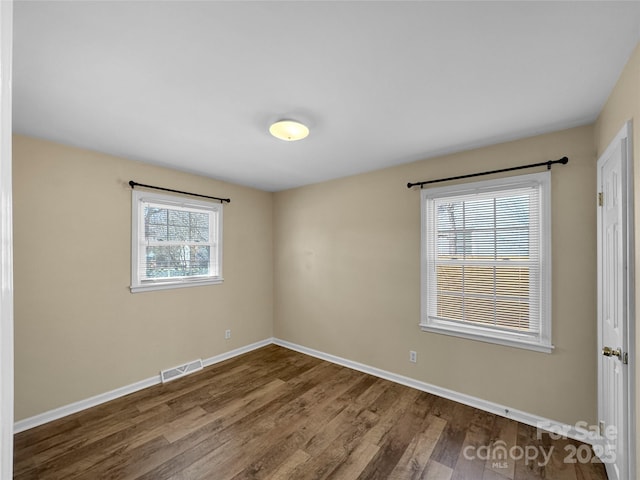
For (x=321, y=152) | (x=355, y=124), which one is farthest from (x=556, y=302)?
(x=321, y=152)

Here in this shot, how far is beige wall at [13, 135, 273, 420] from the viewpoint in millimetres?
2434

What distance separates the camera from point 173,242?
3.47 metres

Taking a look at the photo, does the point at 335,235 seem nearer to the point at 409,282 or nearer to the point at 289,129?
the point at 409,282

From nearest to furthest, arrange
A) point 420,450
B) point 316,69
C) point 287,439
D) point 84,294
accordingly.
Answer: point 316,69 → point 420,450 → point 287,439 → point 84,294

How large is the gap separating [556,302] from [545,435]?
3.53ft

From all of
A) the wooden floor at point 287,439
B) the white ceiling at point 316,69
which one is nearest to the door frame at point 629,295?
the white ceiling at point 316,69

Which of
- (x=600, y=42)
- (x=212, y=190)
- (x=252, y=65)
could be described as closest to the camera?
(x=600, y=42)

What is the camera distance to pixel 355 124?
229cm

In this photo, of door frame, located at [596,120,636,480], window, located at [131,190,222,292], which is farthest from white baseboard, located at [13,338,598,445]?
window, located at [131,190,222,292]

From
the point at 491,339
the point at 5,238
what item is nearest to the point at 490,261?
the point at 491,339

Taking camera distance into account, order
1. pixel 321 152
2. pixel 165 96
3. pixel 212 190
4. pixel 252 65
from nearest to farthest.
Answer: pixel 252 65, pixel 165 96, pixel 321 152, pixel 212 190

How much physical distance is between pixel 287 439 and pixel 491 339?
2012 mm

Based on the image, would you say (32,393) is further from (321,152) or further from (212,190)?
(321,152)

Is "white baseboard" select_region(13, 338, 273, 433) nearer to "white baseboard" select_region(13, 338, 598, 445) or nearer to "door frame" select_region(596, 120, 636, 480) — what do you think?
"white baseboard" select_region(13, 338, 598, 445)
